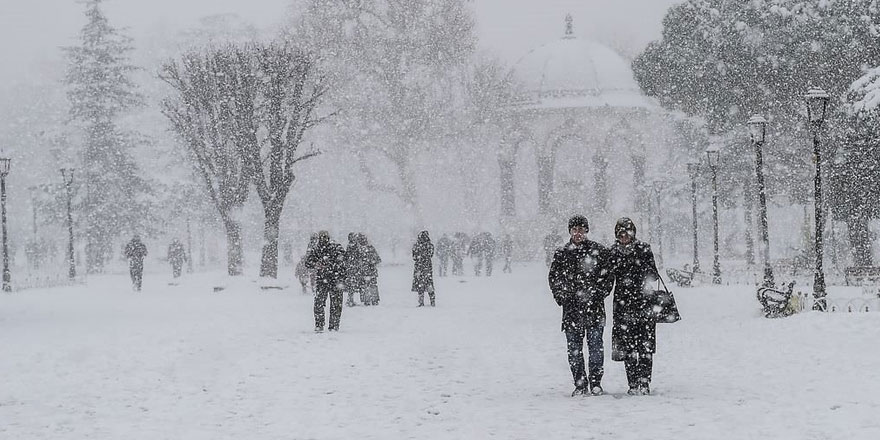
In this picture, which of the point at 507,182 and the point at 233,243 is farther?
the point at 507,182

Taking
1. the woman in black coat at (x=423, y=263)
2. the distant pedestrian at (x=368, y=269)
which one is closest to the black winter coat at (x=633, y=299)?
the woman in black coat at (x=423, y=263)

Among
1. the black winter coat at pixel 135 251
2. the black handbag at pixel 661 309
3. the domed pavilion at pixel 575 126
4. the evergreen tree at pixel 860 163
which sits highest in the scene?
the domed pavilion at pixel 575 126

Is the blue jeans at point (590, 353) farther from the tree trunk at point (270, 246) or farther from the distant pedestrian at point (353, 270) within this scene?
the tree trunk at point (270, 246)

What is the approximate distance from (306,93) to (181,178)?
Answer: 33.8 ft

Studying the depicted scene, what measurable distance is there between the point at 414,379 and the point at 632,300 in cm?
281

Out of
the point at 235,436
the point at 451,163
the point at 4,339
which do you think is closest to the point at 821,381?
the point at 235,436

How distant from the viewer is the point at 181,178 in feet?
178

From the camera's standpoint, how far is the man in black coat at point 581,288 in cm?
902

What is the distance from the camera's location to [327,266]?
50.2 feet

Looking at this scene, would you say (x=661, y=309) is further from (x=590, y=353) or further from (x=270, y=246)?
(x=270, y=246)

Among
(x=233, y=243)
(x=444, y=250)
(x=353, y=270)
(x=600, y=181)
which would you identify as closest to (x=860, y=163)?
(x=353, y=270)

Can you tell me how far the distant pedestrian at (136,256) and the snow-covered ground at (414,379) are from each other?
8.58m

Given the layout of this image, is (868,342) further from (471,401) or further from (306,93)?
(306,93)

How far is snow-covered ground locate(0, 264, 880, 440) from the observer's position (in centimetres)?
802
